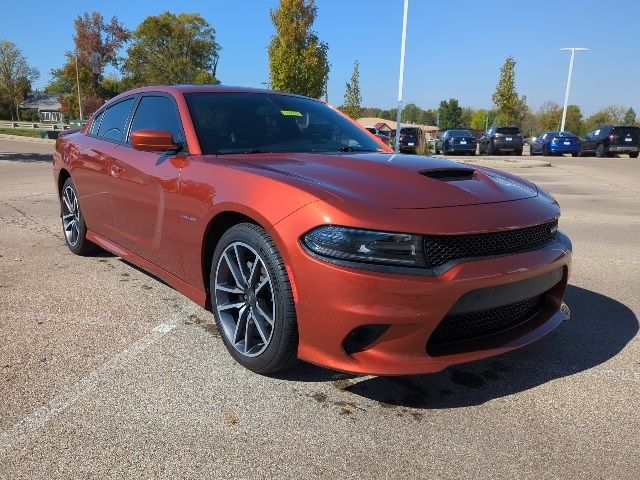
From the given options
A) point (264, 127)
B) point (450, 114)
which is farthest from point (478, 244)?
point (450, 114)

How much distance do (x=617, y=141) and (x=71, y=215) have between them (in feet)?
90.3

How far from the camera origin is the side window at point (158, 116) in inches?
138

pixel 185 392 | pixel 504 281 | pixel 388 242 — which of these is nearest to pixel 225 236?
pixel 185 392

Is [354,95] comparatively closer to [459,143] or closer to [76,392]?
[459,143]

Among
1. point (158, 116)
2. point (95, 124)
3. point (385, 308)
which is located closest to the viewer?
point (385, 308)

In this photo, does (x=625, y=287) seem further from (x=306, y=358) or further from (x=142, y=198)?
(x=142, y=198)

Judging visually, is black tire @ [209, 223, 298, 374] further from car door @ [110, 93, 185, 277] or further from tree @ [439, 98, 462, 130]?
tree @ [439, 98, 462, 130]

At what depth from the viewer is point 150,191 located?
3.47 m

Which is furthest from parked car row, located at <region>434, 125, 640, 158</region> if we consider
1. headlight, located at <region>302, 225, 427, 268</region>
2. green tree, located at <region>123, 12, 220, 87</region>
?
green tree, located at <region>123, 12, 220, 87</region>

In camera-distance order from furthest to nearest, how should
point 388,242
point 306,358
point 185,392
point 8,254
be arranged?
point 8,254, point 185,392, point 306,358, point 388,242

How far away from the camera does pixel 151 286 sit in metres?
Result: 4.24

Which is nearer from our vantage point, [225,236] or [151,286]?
[225,236]

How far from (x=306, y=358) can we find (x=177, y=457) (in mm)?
691

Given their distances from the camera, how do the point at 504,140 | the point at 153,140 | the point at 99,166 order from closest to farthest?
the point at 153,140, the point at 99,166, the point at 504,140
